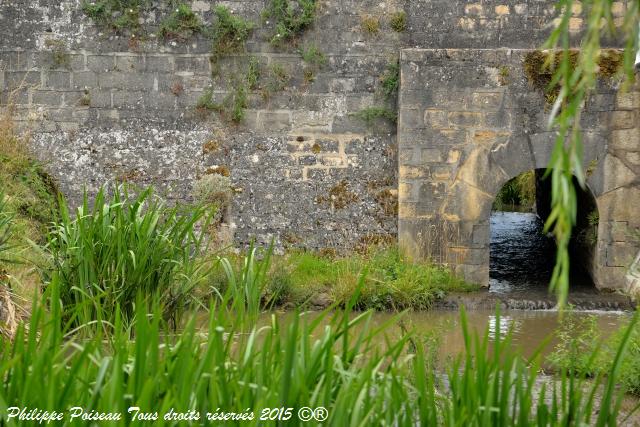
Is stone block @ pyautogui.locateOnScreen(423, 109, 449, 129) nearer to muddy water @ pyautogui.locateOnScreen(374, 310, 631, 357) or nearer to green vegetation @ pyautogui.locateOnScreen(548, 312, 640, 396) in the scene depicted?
muddy water @ pyautogui.locateOnScreen(374, 310, 631, 357)

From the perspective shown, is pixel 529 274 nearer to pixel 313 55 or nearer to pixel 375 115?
pixel 375 115

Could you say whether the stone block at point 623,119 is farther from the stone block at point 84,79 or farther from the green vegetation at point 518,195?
the green vegetation at point 518,195

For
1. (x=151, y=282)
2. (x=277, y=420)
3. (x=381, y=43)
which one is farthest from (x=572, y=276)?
(x=277, y=420)

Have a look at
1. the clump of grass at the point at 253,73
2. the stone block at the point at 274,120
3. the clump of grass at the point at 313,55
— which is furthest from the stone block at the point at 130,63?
the clump of grass at the point at 313,55

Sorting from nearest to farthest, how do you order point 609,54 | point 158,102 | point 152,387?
point 152,387 → point 609,54 → point 158,102

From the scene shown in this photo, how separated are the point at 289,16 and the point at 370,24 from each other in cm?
78

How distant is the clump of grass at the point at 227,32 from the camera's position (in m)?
9.16

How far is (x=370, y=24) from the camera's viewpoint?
922 centimetres

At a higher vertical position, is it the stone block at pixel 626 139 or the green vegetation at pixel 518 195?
the stone block at pixel 626 139

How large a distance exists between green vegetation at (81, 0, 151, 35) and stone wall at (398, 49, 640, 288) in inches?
103

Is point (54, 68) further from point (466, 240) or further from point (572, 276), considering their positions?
point (572, 276)

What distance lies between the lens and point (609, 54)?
8734 mm

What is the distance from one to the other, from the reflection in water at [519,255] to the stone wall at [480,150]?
28.7 inches

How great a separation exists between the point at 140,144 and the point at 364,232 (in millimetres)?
2353
